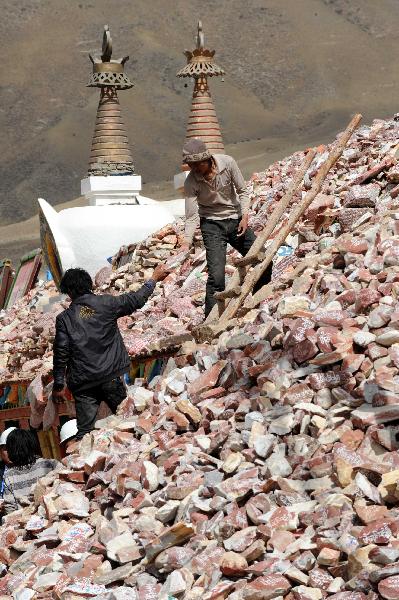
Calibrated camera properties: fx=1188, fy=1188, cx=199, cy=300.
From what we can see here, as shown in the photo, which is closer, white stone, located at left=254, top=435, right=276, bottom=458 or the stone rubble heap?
the stone rubble heap

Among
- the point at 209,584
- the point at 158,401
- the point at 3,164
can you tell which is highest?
the point at 3,164

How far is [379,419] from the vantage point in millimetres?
5840

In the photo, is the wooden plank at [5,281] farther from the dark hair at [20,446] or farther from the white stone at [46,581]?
the white stone at [46,581]

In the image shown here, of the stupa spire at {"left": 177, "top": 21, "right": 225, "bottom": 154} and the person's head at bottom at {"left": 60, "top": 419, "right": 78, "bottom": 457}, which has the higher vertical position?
the stupa spire at {"left": 177, "top": 21, "right": 225, "bottom": 154}

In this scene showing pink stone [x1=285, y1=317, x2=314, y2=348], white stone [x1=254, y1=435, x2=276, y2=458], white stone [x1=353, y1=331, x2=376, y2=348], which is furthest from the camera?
pink stone [x1=285, y1=317, x2=314, y2=348]

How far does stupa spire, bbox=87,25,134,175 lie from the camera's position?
1686 centimetres

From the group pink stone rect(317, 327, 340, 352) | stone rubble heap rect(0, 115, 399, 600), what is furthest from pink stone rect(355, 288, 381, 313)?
pink stone rect(317, 327, 340, 352)

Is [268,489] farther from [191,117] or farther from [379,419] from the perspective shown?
[191,117]

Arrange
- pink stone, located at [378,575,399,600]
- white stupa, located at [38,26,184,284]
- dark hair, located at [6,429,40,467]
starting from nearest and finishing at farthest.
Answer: pink stone, located at [378,575,399,600] < dark hair, located at [6,429,40,467] < white stupa, located at [38,26,184,284]

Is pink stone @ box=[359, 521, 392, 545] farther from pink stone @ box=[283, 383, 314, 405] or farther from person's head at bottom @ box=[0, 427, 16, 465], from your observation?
person's head at bottom @ box=[0, 427, 16, 465]

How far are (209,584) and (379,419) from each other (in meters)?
1.20

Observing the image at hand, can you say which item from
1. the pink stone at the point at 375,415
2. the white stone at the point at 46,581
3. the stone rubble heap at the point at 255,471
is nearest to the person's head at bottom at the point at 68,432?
the stone rubble heap at the point at 255,471

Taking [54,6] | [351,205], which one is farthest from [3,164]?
[351,205]

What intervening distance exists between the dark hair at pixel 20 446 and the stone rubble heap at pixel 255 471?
0.69 ft
